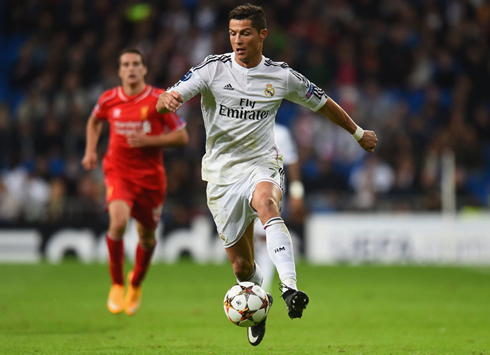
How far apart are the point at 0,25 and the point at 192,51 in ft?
21.1

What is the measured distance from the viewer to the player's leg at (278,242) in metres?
4.98

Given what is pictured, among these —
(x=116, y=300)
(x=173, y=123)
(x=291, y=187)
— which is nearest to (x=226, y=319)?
(x=116, y=300)

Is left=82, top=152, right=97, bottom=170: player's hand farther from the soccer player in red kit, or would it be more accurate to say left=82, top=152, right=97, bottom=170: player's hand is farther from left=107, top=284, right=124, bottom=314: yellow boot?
left=107, top=284, right=124, bottom=314: yellow boot

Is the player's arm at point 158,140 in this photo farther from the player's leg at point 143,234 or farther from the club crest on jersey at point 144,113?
the player's leg at point 143,234

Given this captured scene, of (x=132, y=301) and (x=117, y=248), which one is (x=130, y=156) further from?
(x=132, y=301)

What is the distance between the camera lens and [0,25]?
2203cm

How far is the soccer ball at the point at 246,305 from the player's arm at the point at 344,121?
1.58 metres

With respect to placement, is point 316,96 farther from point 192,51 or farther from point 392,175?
point 192,51

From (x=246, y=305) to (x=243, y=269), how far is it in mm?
924

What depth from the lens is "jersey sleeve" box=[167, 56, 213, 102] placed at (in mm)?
5590

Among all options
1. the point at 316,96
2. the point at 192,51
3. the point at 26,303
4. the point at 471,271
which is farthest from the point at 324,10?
the point at 316,96

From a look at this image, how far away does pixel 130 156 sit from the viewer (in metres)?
8.26

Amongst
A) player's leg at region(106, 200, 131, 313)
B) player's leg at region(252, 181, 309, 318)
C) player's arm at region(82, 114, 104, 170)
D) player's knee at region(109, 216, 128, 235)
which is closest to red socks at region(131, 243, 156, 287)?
player's leg at region(106, 200, 131, 313)

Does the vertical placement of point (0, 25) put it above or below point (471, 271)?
above
